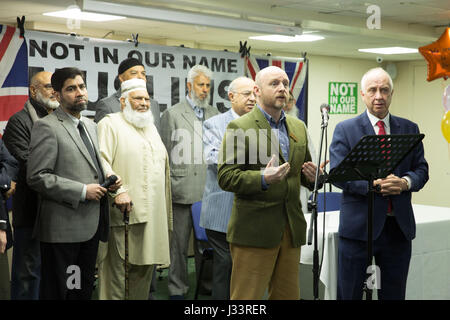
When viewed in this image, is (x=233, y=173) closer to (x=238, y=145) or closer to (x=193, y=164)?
(x=238, y=145)

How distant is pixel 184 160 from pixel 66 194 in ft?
7.06

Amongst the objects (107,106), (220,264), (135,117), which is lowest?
(220,264)

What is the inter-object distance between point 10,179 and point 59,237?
569 mm

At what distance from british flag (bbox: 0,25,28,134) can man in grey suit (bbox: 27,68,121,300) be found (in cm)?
125

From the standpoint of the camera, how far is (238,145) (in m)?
3.39

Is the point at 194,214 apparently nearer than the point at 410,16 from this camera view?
Yes

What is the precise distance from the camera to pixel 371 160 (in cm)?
336

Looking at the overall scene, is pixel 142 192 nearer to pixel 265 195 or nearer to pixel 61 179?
pixel 61 179

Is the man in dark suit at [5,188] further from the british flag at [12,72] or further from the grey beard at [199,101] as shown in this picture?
the grey beard at [199,101]

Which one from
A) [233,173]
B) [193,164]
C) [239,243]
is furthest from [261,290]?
[193,164]

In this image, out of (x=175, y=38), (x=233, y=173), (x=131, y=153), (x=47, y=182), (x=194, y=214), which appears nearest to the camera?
(x=233, y=173)

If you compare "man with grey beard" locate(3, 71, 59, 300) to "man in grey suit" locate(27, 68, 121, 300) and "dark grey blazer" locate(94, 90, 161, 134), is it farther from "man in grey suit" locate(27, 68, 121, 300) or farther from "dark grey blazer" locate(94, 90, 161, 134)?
"man in grey suit" locate(27, 68, 121, 300)

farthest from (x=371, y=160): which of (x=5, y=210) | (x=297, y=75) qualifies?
(x=297, y=75)

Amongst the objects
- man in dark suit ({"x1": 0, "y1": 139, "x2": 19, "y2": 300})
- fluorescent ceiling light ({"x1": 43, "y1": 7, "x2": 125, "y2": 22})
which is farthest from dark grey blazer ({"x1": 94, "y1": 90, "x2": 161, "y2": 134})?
fluorescent ceiling light ({"x1": 43, "y1": 7, "x2": 125, "y2": 22})
